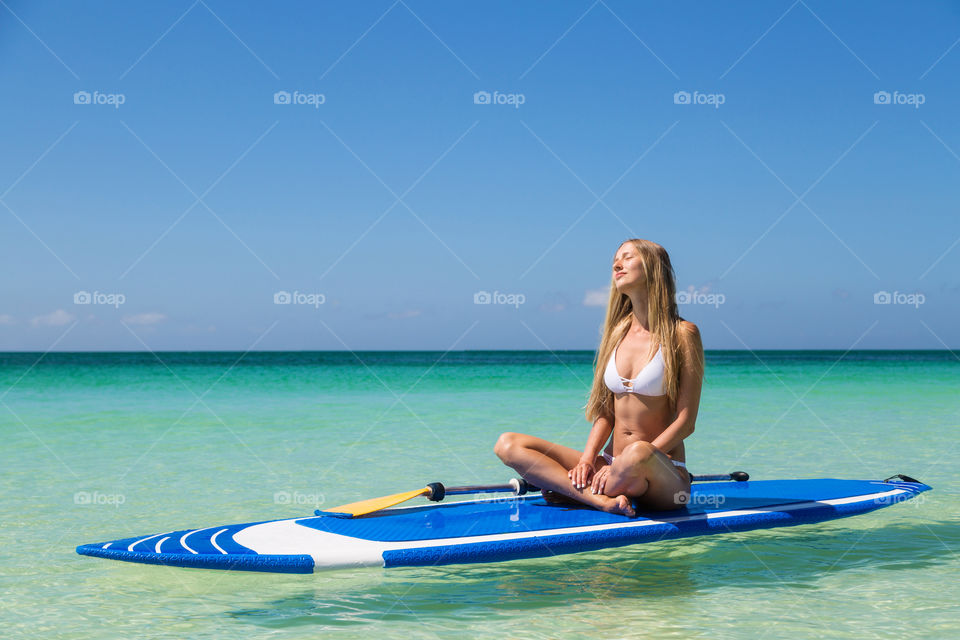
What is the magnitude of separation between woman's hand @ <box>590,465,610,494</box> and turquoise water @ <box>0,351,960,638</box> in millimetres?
415

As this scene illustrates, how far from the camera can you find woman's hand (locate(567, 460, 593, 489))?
446 cm

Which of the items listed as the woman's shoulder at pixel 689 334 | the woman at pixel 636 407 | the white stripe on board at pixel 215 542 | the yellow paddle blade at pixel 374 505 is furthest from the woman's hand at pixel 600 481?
the white stripe on board at pixel 215 542

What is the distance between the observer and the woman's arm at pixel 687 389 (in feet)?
13.7

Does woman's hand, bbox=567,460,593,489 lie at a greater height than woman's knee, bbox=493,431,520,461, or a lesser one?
lesser

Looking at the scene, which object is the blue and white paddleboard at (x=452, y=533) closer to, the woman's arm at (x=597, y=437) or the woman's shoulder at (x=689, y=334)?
Answer: the woman's arm at (x=597, y=437)

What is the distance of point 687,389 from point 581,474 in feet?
2.45

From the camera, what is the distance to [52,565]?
459cm

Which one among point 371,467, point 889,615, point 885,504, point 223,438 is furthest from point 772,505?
point 223,438

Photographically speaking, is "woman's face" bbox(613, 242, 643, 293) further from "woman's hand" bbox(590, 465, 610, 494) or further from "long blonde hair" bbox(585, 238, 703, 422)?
"woman's hand" bbox(590, 465, 610, 494)

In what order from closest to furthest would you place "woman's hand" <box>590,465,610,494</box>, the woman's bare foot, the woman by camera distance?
the woman, "woman's hand" <box>590,465,610,494</box>, the woman's bare foot

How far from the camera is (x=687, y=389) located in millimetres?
4188

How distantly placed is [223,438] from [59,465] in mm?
2467
